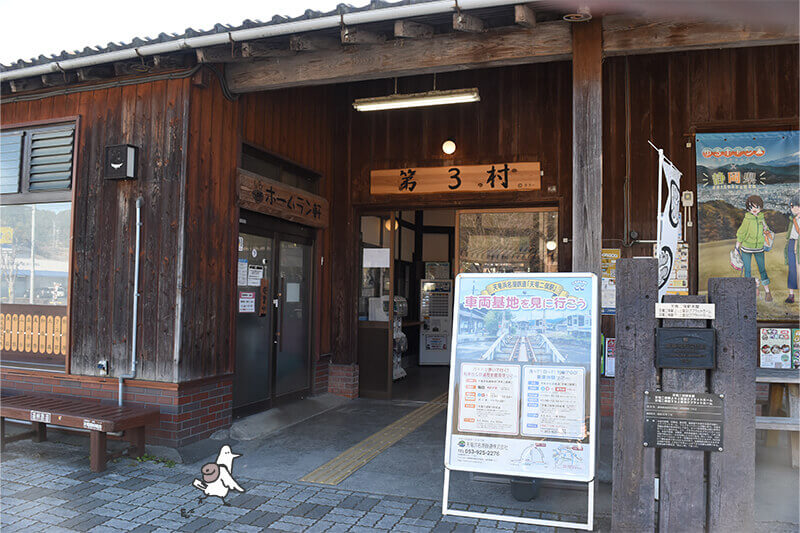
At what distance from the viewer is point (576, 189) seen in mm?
4430

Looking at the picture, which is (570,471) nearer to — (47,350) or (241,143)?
(241,143)

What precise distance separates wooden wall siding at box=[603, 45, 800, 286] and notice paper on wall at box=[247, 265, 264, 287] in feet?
13.2

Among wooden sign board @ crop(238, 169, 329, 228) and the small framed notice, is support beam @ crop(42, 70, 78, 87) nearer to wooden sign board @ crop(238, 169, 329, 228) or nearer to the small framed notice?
wooden sign board @ crop(238, 169, 329, 228)

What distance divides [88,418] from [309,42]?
3646mm

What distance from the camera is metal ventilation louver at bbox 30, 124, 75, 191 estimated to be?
5891 mm

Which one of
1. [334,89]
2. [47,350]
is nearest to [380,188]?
[334,89]

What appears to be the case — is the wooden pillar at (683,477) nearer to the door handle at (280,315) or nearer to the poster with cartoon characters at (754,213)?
the poster with cartoon characters at (754,213)

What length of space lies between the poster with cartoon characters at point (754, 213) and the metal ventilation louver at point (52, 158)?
686cm

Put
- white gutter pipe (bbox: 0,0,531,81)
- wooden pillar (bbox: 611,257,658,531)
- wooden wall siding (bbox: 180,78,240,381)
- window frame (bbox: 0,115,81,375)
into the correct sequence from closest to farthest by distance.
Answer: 1. wooden pillar (bbox: 611,257,658,531)
2. white gutter pipe (bbox: 0,0,531,81)
3. wooden wall siding (bbox: 180,78,240,381)
4. window frame (bbox: 0,115,81,375)

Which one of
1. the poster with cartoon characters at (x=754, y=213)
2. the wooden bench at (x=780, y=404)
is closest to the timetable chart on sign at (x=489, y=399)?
the wooden bench at (x=780, y=404)

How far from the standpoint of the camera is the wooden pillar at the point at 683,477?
3.25 meters

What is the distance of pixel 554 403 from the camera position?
3.83 meters

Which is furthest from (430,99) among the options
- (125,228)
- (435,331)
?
(435,331)

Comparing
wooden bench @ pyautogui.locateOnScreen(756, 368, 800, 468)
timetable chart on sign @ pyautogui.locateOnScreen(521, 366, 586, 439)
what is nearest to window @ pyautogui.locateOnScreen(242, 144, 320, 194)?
timetable chart on sign @ pyautogui.locateOnScreen(521, 366, 586, 439)
